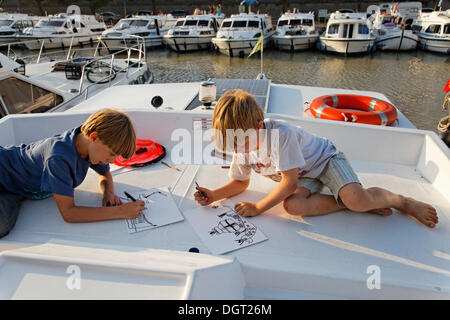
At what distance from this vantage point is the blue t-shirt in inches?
64.8

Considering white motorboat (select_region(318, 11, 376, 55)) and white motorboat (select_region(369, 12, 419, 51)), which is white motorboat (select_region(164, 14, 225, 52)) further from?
white motorboat (select_region(369, 12, 419, 51))

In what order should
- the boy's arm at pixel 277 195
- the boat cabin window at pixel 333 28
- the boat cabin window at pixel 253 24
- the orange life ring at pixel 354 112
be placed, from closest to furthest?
the boy's arm at pixel 277 195 < the orange life ring at pixel 354 112 < the boat cabin window at pixel 333 28 < the boat cabin window at pixel 253 24

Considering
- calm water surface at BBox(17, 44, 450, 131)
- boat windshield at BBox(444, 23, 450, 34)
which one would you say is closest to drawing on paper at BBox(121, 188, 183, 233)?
calm water surface at BBox(17, 44, 450, 131)

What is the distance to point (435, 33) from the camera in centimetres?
1658

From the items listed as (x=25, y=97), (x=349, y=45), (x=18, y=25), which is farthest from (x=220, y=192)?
(x=18, y=25)

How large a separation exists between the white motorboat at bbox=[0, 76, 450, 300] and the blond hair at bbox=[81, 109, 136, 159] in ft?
1.52

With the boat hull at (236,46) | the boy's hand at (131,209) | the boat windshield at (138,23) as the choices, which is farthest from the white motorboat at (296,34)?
the boy's hand at (131,209)

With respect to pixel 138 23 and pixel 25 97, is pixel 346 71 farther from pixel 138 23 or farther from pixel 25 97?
pixel 25 97

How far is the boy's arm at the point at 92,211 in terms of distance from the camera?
67.4 inches

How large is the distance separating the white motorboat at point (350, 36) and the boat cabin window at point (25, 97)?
46.7 feet

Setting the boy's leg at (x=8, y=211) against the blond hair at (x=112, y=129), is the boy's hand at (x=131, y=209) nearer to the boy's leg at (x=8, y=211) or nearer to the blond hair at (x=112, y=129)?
the blond hair at (x=112, y=129)

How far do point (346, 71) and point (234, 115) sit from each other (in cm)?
1367

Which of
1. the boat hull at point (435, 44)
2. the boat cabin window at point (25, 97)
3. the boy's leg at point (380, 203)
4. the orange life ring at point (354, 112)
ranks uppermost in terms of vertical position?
the boat hull at point (435, 44)

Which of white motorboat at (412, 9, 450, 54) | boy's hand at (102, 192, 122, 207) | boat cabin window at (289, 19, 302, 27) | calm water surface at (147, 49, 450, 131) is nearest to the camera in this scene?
boy's hand at (102, 192, 122, 207)
